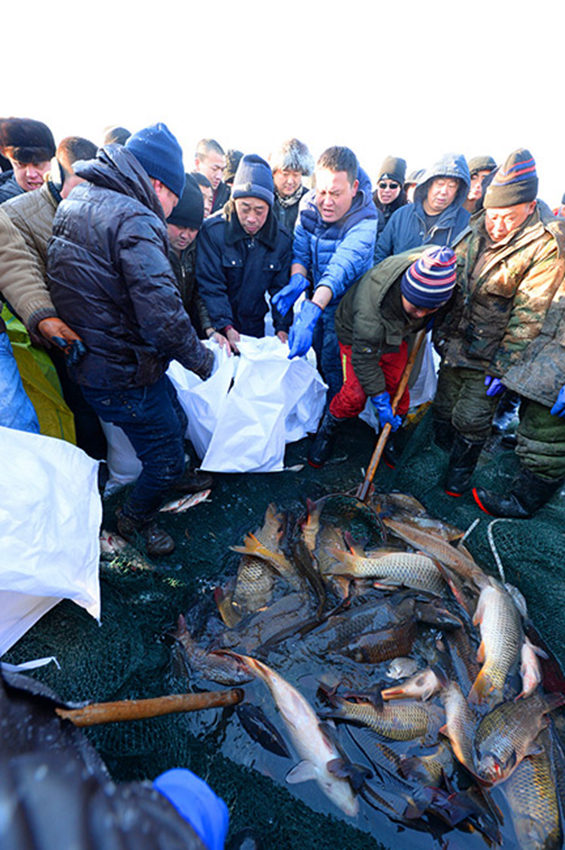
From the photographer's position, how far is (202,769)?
1757 mm

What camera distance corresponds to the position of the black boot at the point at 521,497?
3.12m

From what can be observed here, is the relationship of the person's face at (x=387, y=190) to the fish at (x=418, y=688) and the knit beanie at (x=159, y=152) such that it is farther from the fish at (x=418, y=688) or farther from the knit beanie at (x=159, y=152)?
the fish at (x=418, y=688)

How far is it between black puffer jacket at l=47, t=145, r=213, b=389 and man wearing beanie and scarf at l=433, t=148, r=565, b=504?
2265 millimetres

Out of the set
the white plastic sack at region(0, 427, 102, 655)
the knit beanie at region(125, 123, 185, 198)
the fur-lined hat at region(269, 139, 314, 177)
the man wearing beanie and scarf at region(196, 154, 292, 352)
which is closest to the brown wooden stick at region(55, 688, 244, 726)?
the white plastic sack at region(0, 427, 102, 655)

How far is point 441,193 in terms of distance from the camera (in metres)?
4.03

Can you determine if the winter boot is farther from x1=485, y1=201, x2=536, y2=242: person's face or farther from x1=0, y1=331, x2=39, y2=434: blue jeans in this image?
x1=485, y1=201, x2=536, y2=242: person's face

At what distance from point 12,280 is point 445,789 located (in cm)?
Answer: 328

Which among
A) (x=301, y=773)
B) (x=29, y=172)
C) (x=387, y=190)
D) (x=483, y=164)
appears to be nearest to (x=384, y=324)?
(x=301, y=773)

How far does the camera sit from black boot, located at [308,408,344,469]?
12.4ft

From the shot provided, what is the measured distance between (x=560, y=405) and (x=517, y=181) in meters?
1.54

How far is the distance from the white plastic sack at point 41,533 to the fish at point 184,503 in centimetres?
71

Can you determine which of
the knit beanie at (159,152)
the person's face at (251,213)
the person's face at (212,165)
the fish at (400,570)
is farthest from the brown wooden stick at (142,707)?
the person's face at (212,165)

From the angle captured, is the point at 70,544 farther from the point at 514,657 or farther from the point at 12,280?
the point at 514,657

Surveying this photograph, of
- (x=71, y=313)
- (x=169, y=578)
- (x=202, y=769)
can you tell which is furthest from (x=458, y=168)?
(x=202, y=769)
